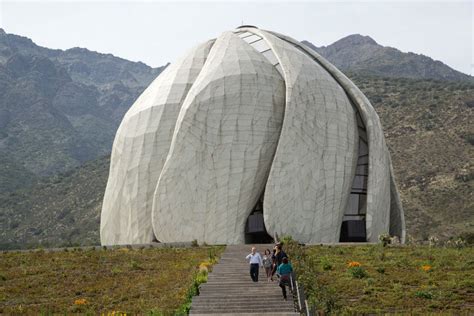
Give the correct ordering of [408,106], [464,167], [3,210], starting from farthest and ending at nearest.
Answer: [3,210] → [408,106] → [464,167]

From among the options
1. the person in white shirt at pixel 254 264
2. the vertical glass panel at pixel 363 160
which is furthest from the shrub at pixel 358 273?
the vertical glass panel at pixel 363 160

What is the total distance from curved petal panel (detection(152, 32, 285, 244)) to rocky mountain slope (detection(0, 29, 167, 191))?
7128cm

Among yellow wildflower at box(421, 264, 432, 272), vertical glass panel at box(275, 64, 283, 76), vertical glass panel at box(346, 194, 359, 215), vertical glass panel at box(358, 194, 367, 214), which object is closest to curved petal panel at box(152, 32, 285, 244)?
vertical glass panel at box(275, 64, 283, 76)

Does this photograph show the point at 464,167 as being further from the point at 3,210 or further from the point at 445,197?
the point at 3,210

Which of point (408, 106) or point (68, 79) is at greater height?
point (68, 79)

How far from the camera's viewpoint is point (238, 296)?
1599 cm

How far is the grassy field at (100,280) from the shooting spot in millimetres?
16891

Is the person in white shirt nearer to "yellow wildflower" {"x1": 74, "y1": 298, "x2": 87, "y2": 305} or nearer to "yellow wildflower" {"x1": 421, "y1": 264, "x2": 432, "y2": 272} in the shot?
"yellow wildflower" {"x1": 74, "y1": 298, "x2": 87, "y2": 305}

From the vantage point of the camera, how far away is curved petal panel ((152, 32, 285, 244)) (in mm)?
30609

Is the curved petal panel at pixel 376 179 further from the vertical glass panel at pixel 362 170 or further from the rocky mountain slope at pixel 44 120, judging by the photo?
the rocky mountain slope at pixel 44 120

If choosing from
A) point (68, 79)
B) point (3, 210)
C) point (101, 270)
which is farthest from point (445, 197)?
point (68, 79)

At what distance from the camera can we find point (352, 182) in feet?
108

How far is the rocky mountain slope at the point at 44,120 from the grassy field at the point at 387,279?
81.3 metres

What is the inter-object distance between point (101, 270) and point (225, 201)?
8888mm
